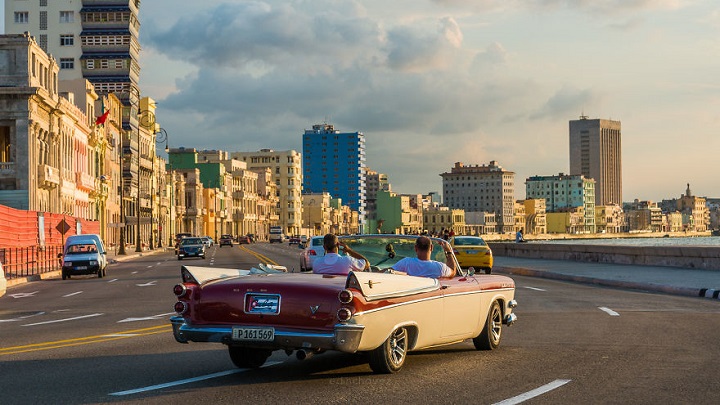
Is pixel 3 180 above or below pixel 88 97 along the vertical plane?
below

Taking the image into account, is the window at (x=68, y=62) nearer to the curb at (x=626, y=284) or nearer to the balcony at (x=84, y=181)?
the balcony at (x=84, y=181)

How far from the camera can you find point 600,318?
1775 cm

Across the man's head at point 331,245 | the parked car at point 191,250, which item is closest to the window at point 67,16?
the parked car at point 191,250

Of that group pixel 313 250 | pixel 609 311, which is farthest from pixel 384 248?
pixel 313 250

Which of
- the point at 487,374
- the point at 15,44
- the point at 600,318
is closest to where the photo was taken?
the point at 487,374

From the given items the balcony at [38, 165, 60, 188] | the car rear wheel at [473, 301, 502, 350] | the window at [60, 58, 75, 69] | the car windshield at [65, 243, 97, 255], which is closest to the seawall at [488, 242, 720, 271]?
the car windshield at [65, 243, 97, 255]

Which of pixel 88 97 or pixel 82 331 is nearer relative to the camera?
pixel 82 331

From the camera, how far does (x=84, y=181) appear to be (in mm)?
91438

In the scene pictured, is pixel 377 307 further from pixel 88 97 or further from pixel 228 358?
pixel 88 97

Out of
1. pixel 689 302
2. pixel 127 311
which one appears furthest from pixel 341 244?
pixel 689 302

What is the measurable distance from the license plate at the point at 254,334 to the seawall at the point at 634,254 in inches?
1236

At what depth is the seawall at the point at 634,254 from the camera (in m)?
39.0

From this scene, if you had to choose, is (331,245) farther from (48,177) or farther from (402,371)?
(48,177)

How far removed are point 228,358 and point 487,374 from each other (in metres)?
3.12
